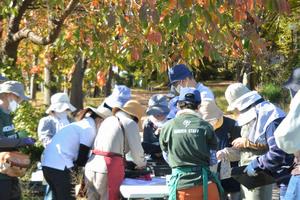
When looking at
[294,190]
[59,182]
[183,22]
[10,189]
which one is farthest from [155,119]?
[294,190]

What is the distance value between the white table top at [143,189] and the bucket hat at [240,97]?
41.2 inches

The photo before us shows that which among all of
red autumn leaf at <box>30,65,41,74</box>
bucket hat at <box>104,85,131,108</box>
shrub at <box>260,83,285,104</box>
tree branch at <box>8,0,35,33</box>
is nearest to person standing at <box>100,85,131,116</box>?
bucket hat at <box>104,85,131,108</box>

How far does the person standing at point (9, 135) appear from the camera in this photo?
6016 mm

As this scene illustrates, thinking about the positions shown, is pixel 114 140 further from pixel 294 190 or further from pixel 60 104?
pixel 60 104

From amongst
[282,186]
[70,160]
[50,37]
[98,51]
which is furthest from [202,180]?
[50,37]

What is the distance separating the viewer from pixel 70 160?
662 cm

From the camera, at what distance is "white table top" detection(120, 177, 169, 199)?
6125 mm

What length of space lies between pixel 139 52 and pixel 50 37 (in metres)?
2.54

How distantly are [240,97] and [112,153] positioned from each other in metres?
1.36

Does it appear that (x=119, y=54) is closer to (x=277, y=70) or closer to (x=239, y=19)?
(x=239, y=19)

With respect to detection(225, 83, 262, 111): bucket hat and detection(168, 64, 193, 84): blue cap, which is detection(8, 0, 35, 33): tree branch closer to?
detection(168, 64, 193, 84): blue cap

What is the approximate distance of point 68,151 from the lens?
658 cm

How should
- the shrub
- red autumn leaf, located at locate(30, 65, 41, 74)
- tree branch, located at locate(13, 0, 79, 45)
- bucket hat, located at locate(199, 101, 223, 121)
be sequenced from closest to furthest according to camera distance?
1. bucket hat, located at locate(199, 101, 223, 121)
2. tree branch, located at locate(13, 0, 79, 45)
3. red autumn leaf, located at locate(30, 65, 41, 74)
4. the shrub

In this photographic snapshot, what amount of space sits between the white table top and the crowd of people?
154 millimetres
